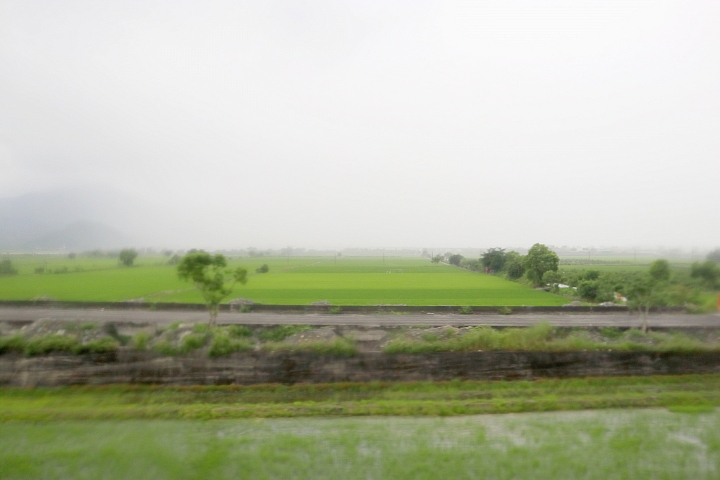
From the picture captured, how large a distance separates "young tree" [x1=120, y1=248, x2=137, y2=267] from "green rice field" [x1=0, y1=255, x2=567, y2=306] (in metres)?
0.30

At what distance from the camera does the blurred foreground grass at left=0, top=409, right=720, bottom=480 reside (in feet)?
16.5

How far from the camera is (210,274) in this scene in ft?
37.3

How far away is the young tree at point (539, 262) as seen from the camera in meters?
17.1

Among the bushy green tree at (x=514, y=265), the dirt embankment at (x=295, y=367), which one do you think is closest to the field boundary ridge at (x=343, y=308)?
the dirt embankment at (x=295, y=367)

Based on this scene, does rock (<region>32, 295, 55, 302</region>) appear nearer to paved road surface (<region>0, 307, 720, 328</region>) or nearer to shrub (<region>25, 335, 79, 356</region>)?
paved road surface (<region>0, 307, 720, 328</region>)

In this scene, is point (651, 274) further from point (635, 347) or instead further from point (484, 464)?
point (484, 464)

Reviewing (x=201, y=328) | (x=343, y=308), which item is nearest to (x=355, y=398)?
(x=201, y=328)

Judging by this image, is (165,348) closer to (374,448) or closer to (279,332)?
(279,332)

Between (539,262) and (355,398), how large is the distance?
39.1 ft

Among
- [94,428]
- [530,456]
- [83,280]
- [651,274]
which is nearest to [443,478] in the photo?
[530,456]

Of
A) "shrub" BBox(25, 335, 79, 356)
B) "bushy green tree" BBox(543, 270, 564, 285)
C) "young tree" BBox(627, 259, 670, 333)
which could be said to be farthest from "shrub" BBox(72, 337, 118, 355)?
"bushy green tree" BBox(543, 270, 564, 285)

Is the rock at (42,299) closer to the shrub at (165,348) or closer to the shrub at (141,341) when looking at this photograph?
the shrub at (141,341)

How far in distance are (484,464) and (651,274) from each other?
339 inches

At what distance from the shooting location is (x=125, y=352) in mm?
10062
